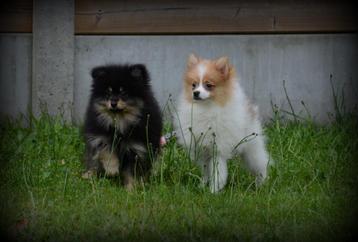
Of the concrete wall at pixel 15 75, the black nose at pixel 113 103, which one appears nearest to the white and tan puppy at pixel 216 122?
the black nose at pixel 113 103

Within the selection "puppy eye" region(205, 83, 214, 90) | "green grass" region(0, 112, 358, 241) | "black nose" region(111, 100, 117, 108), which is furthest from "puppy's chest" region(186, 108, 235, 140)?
"black nose" region(111, 100, 117, 108)

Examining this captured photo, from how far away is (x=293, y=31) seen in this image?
623cm

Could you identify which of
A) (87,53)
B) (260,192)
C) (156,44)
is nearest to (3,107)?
(87,53)

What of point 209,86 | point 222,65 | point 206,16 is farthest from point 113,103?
point 206,16

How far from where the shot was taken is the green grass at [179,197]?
350cm

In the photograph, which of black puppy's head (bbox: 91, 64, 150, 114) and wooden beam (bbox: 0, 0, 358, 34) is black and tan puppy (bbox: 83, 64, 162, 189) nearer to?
black puppy's head (bbox: 91, 64, 150, 114)

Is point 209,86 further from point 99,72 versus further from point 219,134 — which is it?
point 99,72

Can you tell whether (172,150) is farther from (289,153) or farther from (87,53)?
(87,53)

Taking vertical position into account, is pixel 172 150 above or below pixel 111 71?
below

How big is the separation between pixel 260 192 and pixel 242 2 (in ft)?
7.81

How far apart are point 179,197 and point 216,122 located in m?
0.78

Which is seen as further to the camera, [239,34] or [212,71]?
[239,34]

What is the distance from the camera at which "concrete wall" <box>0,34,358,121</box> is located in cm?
626

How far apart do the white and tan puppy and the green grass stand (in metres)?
0.13
